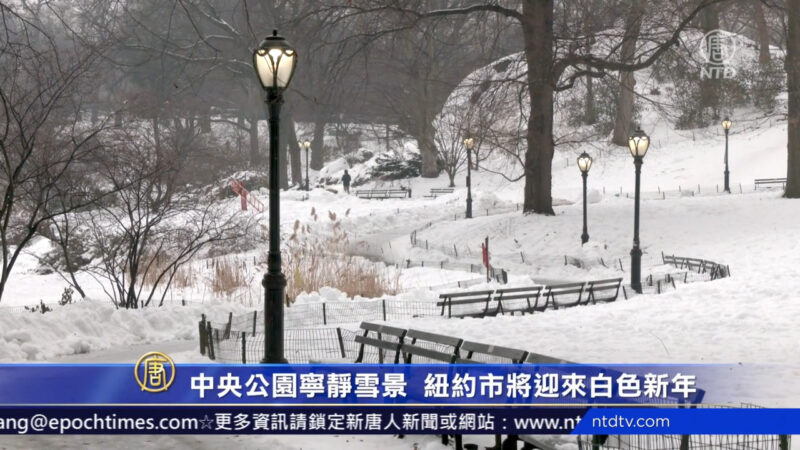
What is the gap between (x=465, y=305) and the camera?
71.3 feet

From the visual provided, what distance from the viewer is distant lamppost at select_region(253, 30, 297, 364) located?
A: 11414 millimetres

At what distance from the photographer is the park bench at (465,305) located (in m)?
20.1

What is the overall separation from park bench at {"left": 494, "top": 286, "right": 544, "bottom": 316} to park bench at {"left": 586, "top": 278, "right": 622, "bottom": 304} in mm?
1258

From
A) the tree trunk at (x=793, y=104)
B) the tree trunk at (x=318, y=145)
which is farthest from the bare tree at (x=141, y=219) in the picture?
the tree trunk at (x=318, y=145)

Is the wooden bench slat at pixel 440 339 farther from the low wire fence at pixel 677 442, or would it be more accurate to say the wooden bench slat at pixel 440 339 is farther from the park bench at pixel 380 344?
the low wire fence at pixel 677 442

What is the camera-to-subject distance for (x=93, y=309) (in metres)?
19.3

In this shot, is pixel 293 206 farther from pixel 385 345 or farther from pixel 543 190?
pixel 385 345

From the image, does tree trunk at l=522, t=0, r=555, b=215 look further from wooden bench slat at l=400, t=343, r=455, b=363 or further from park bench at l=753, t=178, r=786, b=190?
wooden bench slat at l=400, t=343, r=455, b=363

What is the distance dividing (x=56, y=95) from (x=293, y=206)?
32.1 meters

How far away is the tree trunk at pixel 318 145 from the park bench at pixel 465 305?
156ft

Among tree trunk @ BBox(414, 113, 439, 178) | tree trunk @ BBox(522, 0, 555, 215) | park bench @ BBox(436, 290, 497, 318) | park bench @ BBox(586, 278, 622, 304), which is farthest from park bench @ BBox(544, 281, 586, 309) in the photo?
tree trunk @ BBox(414, 113, 439, 178)

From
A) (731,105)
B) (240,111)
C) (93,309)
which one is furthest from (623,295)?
(240,111)
